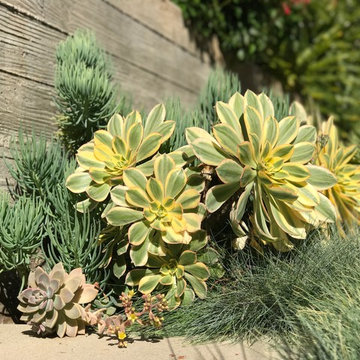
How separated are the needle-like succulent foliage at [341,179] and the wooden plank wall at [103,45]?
1357mm

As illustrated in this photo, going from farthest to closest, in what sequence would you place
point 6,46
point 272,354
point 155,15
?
point 155,15 < point 6,46 < point 272,354

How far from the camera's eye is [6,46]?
8.63 ft

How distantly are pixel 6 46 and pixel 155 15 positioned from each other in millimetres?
1546

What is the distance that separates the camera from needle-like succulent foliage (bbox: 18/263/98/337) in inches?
79.7

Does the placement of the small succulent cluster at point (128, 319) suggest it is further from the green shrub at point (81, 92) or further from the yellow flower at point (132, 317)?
the green shrub at point (81, 92)

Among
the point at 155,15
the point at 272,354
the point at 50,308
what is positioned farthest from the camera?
the point at 155,15

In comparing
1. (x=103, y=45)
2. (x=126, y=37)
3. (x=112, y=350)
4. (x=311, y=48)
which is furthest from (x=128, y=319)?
(x=311, y=48)

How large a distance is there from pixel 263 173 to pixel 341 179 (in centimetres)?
74

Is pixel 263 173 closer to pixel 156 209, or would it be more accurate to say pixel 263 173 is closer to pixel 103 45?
pixel 156 209

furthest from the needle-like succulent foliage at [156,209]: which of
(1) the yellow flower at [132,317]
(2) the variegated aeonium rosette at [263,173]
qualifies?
(1) the yellow flower at [132,317]

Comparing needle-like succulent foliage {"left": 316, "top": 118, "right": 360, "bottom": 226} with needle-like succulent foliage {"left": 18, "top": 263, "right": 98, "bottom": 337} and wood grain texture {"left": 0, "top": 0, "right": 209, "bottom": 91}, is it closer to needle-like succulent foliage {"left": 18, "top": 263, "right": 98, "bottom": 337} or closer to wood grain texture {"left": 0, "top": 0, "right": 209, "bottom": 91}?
needle-like succulent foliage {"left": 18, "top": 263, "right": 98, "bottom": 337}

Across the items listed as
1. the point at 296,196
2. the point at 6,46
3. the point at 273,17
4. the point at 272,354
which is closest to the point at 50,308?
the point at 272,354

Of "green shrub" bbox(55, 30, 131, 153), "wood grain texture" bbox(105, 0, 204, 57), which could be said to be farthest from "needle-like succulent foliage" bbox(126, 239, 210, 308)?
"wood grain texture" bbox(105, 0, 204, 57)

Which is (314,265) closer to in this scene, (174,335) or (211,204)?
(211,204)
